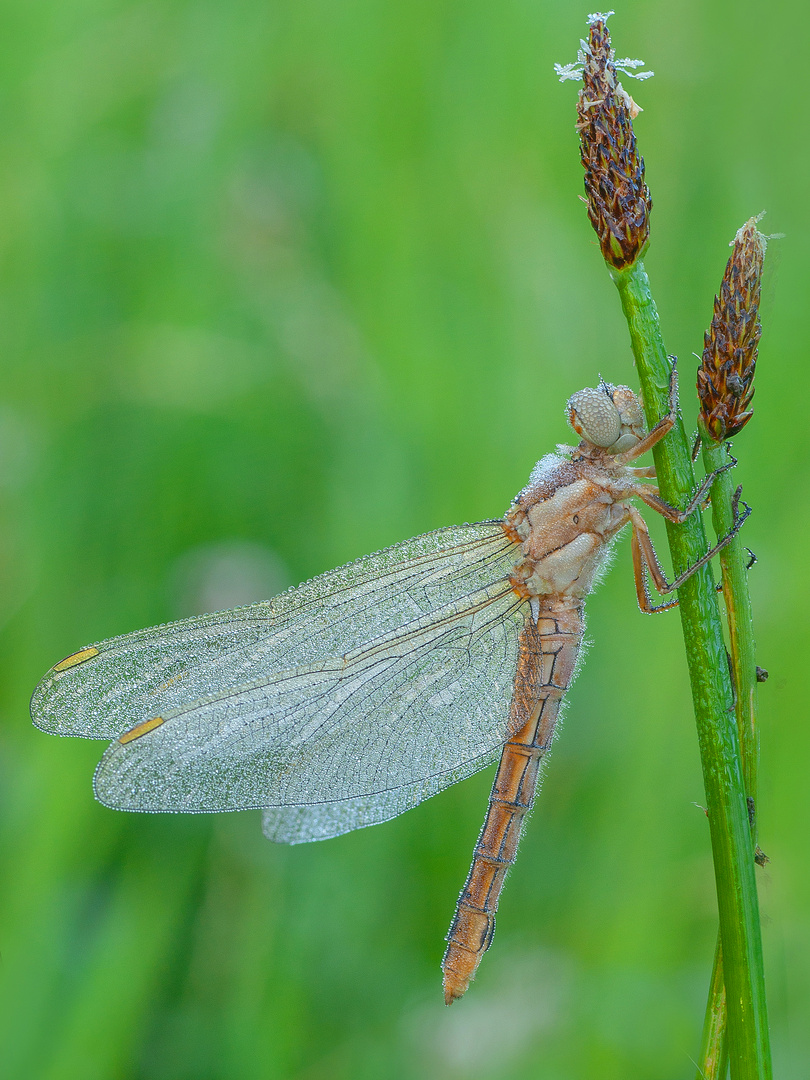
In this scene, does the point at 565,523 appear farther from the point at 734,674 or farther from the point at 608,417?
the point at 734,674

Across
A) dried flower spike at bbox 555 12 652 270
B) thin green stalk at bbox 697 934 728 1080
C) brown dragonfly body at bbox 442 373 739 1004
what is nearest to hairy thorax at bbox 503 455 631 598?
brown dragonfly body at bbox 442 373 739 1004

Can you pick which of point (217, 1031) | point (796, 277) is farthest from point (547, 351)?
point (217, 1031)

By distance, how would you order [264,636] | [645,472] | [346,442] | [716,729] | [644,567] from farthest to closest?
[346,442] → [264,636] → [644,567] → [645,472] → [716,729]

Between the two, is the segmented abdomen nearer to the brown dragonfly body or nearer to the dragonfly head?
the brown dragonfly body

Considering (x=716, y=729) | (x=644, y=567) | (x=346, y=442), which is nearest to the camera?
(x=716, y=729)

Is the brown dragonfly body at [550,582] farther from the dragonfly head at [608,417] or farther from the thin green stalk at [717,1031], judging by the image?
the thin green stalk at [717,1031]

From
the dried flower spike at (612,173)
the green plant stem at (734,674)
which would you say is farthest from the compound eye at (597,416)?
the dried flower spike at (612,173)

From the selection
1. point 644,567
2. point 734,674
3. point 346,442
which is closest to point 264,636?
point 644,567
